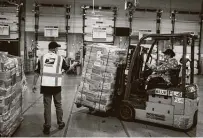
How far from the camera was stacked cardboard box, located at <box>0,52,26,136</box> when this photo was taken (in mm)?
5305

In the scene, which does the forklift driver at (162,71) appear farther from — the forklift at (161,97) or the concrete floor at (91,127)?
the concrete floor at (91,127)

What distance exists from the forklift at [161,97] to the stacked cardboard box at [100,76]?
444 millimetres

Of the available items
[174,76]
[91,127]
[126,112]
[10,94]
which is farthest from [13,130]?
[174,76]

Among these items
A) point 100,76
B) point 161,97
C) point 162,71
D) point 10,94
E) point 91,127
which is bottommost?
point 91,127

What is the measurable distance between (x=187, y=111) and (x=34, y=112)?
14.3 ft

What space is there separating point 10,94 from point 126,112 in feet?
10.6

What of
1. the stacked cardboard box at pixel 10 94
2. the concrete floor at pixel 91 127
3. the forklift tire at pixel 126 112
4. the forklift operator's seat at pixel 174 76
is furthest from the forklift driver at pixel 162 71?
the stacked cardboard box at pixel 10 94

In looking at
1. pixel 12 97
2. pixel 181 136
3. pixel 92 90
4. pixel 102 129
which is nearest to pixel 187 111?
pixel 181 136

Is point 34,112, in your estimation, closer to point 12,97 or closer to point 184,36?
point 12,97

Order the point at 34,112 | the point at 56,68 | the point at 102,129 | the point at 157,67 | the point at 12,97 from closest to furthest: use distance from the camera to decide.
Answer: the point at 12,97, the point at 56,68, the point at 102,129, the point at 157,67, the point at 34,112

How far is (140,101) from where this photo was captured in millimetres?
7664

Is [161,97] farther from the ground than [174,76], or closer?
closer

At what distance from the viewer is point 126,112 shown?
754 cm

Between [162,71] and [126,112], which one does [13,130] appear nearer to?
[126,112]
